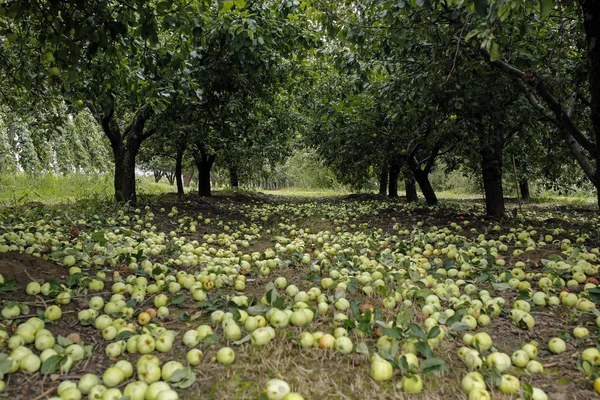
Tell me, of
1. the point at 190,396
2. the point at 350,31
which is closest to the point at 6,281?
the point at 190,396

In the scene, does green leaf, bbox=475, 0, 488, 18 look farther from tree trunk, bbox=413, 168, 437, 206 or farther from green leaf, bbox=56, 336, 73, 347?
tree trunk, bbox=413, 168, 437, 206

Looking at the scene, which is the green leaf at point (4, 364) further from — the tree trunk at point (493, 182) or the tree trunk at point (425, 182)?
the tree trunk at point (425, 182)

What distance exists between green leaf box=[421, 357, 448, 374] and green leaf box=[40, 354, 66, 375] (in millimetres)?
2291

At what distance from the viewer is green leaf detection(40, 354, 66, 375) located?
7.33 ft

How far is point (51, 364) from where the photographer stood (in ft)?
7.41

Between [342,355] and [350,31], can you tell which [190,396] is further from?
[350,31]

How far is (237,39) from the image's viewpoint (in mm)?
5746

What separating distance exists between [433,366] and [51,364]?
2399 mm

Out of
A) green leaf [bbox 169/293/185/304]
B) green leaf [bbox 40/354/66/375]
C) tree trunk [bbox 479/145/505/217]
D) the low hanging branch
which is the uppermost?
the low hanging branch

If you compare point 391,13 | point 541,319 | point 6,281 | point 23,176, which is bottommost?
point 541,319

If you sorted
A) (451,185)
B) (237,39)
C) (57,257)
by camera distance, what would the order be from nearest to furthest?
(57,257)
(237,39)
(451,185)

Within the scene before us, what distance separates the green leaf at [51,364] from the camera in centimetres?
223

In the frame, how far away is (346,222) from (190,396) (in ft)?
23.8

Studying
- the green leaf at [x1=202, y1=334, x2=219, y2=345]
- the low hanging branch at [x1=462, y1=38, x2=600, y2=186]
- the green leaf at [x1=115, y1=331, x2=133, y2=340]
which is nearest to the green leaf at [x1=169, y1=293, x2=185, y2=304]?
the green leaf at [x1=115, y1=331, x2=133, y2=340]
